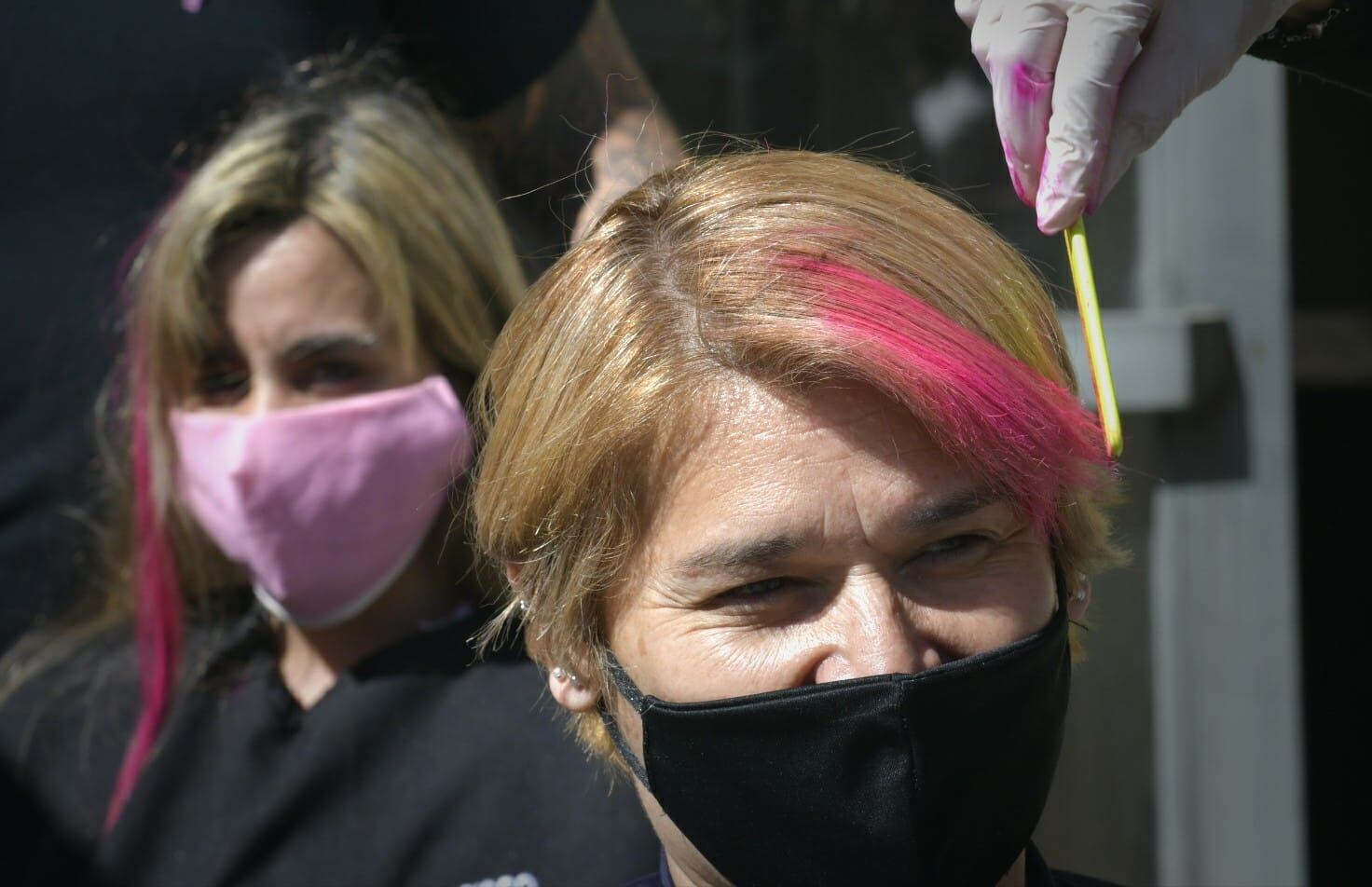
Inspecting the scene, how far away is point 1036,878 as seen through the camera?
1483mm

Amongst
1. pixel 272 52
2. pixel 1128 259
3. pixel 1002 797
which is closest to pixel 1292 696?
pixel 1128 259

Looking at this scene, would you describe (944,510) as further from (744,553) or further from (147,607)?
(147,607)

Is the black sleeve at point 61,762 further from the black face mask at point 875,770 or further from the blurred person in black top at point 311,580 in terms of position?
the black face mask at point 875,770

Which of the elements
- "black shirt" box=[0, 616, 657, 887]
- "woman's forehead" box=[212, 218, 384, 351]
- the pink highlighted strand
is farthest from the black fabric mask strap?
the pink highlighted strand

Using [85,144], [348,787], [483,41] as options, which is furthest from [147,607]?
[483,41]

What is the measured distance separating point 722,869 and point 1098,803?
181 cm

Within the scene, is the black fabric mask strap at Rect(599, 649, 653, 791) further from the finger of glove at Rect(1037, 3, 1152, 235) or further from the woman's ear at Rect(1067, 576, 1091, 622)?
the finger of glove at Rect(1037, 3, 1152, 235)

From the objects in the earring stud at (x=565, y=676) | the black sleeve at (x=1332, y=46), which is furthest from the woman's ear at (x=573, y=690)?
the black sleeve at (x=1332, y=46)

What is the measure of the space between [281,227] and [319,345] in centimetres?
27

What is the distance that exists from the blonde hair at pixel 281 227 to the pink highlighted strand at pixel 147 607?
1 cm

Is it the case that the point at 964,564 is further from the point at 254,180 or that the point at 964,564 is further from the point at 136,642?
the point at 136,642

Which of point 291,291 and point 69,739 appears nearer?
point 291,291

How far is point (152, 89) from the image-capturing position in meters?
2.49

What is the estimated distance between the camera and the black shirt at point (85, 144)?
2.49 metres
